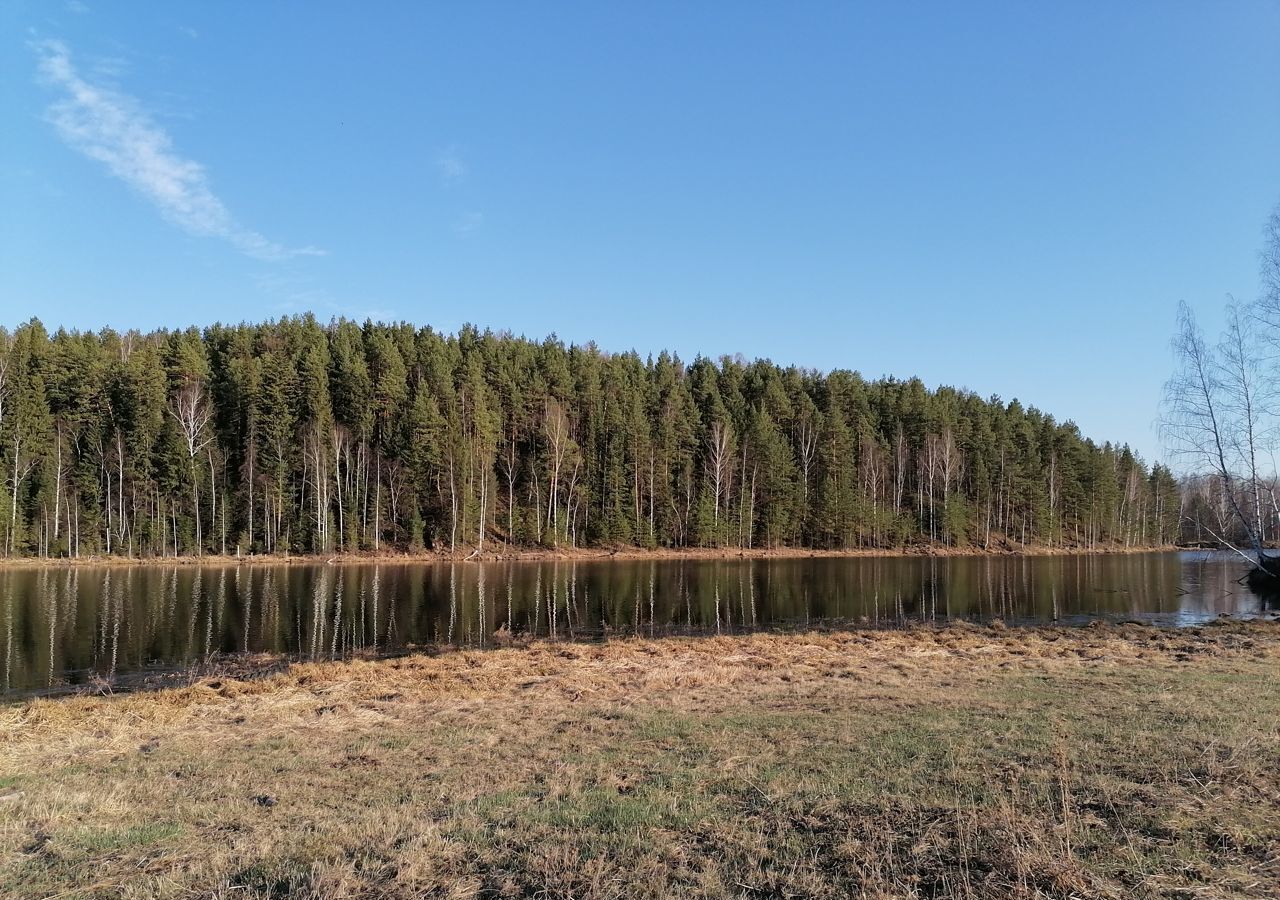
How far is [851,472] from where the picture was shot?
269ft

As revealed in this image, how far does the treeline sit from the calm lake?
12102mm

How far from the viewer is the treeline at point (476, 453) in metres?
60.6

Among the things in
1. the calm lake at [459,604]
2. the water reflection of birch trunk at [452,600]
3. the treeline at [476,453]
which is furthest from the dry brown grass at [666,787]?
the treeline at [476,453]

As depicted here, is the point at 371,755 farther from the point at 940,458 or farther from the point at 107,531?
the point at 940,458

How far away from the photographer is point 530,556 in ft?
212

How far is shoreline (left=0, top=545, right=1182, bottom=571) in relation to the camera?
5375cm

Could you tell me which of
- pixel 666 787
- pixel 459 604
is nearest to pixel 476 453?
pixel 459 604

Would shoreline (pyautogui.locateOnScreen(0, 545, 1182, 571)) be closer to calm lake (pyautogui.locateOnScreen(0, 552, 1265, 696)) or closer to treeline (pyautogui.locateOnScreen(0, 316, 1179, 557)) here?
treeline (pyautogui.locateOnScreen(0, 316, 1179, 557))

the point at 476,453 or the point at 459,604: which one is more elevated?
the point at 476,453

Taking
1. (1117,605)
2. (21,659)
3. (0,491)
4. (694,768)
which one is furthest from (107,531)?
(1117,605)

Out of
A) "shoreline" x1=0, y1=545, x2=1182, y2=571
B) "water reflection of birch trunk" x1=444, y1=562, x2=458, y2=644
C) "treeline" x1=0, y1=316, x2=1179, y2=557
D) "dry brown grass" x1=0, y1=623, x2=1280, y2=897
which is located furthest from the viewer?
"treeline" x1=0, y1=316, x2=1179, y2=557

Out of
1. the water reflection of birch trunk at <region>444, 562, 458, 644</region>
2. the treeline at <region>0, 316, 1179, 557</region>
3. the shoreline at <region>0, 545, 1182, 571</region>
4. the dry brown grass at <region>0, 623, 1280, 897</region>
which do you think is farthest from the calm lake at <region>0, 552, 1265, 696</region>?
the treeline at <region>0, 316, 1179, 557</region>

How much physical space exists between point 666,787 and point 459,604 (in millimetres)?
27397

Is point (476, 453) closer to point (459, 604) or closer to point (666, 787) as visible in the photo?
point (459, 604)
